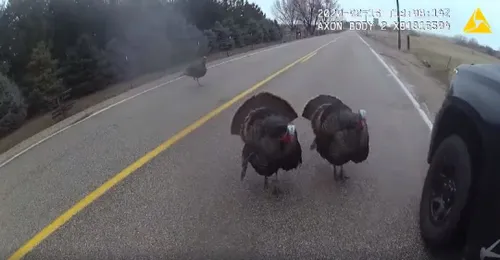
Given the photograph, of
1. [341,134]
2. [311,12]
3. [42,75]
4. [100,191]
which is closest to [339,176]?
[341,134]

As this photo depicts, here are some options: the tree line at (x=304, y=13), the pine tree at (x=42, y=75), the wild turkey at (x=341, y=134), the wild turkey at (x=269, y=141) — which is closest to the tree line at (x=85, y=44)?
the pine tree at (x=42, y=75)

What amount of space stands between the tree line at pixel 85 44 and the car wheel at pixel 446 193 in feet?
73.8

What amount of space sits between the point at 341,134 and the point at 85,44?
96.5ft

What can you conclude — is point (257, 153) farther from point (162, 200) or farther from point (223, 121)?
point (223, 121)

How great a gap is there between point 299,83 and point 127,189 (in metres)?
9.42

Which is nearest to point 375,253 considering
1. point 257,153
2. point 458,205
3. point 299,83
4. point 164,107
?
point 458,205

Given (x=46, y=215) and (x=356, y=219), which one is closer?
(x=356, y=219)

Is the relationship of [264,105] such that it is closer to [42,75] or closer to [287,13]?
[42,75]

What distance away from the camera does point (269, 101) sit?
580 cm

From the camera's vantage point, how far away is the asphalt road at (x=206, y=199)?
4.36 metres

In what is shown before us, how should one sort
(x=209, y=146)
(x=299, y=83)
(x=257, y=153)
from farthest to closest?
(x=299, y=83), (x=209, y=146), (x=257, y=153)

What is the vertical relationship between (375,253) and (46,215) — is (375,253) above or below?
below

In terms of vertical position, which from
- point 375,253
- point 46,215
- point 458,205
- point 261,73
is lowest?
point 261,73

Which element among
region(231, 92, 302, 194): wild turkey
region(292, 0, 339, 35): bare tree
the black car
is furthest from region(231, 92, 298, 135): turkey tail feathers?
region(292, 0, 339, 35): bare tree
